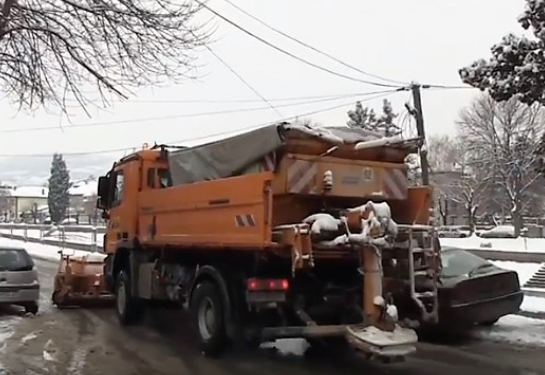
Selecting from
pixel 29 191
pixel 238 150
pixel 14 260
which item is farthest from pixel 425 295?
pixel 29 191

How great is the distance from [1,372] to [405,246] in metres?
4.97

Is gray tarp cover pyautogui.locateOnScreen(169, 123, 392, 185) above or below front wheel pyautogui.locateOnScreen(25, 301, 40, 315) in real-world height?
above

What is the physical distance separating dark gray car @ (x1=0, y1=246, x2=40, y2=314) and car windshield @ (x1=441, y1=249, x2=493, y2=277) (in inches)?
306

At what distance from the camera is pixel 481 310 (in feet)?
39.1

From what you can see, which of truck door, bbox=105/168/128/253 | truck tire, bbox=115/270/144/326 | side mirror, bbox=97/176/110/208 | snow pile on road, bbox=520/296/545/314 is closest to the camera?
truck tire, bbox=115/270/144/326

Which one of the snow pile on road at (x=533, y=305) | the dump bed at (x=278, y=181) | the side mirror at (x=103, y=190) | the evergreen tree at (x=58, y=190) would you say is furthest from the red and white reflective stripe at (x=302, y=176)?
the evergreen tree at (x=58, y=190)

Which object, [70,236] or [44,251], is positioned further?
[70,236]

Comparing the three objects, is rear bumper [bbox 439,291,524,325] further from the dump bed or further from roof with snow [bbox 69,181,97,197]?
roof with snow [bbox 69,181,97,197]

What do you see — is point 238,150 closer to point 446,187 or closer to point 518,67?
point 518,67

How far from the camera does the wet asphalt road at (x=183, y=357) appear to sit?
30.7ft

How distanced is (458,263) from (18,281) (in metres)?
8.16

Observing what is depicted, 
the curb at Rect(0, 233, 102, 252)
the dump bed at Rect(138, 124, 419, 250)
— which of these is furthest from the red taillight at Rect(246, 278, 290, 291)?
the curb at Rect(0, 233, 102, 252)

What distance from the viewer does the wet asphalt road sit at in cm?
934

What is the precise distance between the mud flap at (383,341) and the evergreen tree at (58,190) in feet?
316
